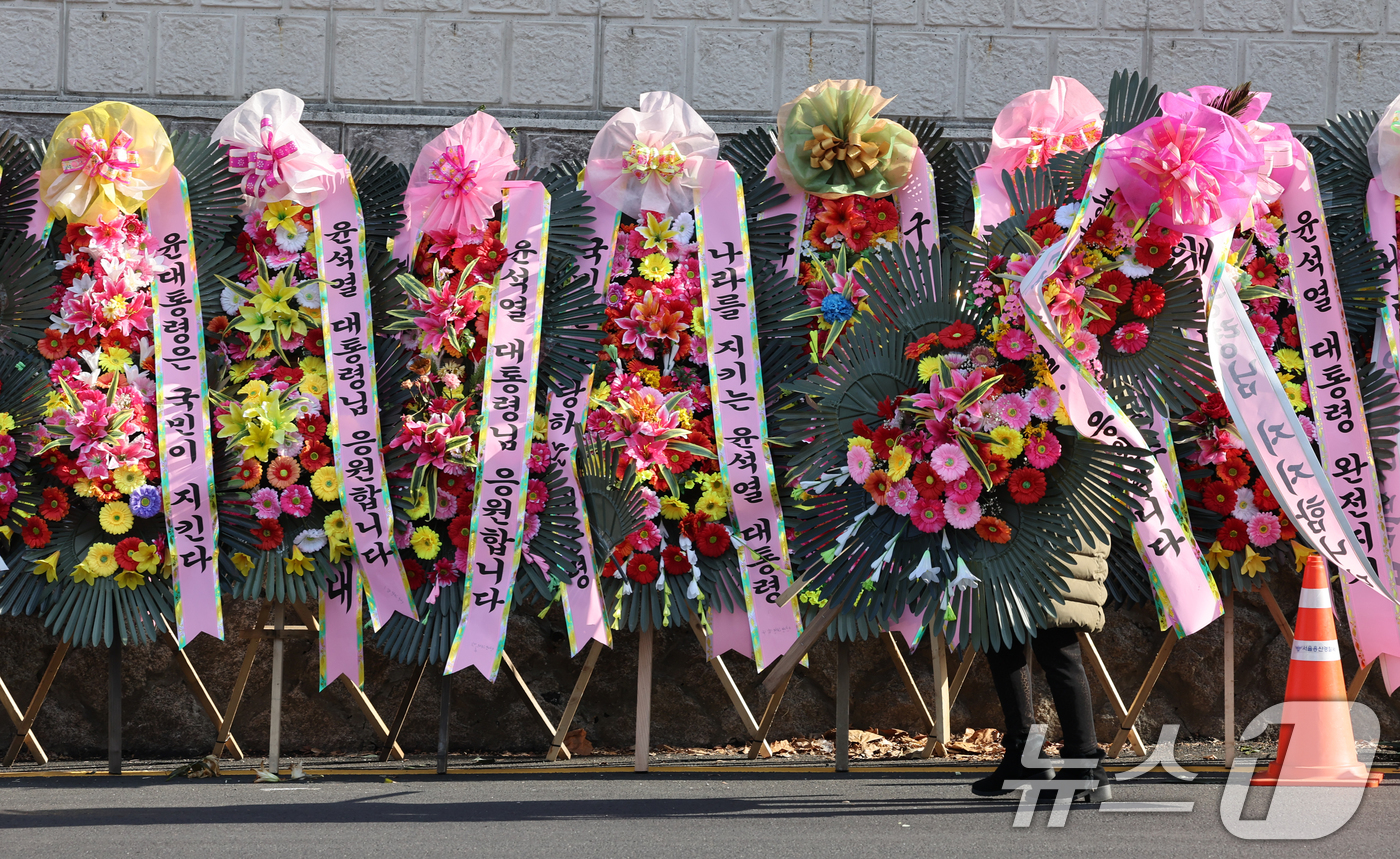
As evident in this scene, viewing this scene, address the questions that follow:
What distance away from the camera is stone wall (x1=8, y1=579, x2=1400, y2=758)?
5.87m

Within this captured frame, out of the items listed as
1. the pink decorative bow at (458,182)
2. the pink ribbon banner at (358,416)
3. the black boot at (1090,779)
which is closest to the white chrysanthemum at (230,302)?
the pink ribbon banner at (358,416)

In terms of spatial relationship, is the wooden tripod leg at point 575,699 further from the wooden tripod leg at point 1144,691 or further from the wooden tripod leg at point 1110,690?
the wooden tripod leg at point 1144,691

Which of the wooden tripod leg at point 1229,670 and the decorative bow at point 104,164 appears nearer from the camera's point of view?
the wooden tripod leg at point 1229,670

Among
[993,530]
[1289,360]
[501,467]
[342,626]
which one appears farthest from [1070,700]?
[342,626]

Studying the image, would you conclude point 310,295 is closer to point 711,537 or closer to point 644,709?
point 711,537

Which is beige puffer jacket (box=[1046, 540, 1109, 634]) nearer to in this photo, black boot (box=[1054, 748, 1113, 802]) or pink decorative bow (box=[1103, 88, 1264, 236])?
black boot (box=[1054, 748, 1113, 802])

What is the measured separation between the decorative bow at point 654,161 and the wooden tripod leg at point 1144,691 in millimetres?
2489

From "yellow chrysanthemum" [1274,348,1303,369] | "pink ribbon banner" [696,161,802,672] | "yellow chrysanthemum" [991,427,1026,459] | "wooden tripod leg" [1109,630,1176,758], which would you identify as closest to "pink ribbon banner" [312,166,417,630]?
"pink ribbon banner" [696,161,802,672]

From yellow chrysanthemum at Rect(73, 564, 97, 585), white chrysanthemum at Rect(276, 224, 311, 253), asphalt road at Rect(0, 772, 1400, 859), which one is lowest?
asphalt road at Rect(0, 772, 1400, 859)

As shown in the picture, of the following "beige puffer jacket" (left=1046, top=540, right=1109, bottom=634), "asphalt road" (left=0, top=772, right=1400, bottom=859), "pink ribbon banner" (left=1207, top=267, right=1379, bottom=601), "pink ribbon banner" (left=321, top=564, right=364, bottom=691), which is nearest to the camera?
"asphalt road" (left=0, top=772, right=1400, bottom=859)

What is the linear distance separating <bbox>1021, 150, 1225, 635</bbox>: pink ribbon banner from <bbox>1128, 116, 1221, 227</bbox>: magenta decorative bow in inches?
5.7

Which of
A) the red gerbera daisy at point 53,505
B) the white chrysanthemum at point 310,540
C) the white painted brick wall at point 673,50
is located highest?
the white painted brick wall at point 673,50

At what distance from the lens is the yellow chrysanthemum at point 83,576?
4.93 m

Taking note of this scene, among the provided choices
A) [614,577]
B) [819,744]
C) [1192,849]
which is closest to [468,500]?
[614,577]
